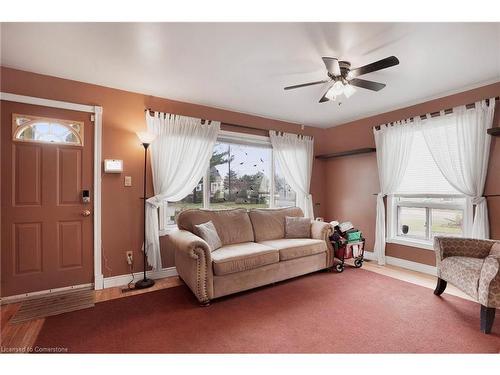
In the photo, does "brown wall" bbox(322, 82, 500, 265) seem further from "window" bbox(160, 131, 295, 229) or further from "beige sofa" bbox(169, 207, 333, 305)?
"beige sofa" bbox(169, 207, 333, 305)

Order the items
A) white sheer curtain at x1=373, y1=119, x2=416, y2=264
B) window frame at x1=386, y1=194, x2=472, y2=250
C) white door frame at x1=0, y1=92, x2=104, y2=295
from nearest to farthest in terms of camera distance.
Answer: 1. white door frame at x1=0, y1=92, x2=104, y2=295
2. window frame at x1=386, y1=194, x2=472, y2=250
3. white sheer curtain at x1=373, y1=119, x2=416, y2=264

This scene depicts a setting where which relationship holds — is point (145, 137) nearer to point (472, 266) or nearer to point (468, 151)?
point (472, 266)

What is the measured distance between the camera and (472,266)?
221cm

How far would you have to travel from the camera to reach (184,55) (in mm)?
2309

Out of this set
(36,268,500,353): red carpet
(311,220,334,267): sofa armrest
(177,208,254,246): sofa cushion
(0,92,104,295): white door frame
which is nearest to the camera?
(36,268,500,353): red carpet

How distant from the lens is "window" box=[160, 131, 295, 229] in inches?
149

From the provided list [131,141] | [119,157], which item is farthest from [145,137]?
[119,157]

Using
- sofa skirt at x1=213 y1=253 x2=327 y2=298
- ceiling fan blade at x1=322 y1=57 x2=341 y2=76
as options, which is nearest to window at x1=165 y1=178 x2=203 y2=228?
sofa skirt at x1=213 y1=253 x2=327 y2=298

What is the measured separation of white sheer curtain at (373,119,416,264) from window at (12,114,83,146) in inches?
173

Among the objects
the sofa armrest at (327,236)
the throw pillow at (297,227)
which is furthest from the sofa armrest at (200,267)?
the sofa armrest at (327,236)

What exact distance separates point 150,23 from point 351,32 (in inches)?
64.8

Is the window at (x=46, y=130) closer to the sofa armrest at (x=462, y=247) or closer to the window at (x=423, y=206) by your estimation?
the sofa armrest at (x=462, y=247)

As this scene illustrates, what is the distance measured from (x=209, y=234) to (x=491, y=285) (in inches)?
107
